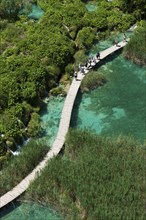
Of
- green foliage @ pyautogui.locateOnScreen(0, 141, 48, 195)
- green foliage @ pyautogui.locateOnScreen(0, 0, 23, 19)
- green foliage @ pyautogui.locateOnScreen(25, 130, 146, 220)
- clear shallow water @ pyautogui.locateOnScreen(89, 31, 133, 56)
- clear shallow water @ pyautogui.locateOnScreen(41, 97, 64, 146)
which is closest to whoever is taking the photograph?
green foliage @ pyautogui.locateOnScreen(25, 130, 146, 220)

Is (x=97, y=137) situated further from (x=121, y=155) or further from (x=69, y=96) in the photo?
(x=69, y=96)

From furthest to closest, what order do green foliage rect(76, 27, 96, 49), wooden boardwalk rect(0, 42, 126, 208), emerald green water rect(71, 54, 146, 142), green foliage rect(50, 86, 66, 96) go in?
green foliage rect(76, 27, 96, 49)
green foliage rect(50, 86, 66, 96)
emerald green water rect(71, 54, 146, 142)
wooden boardwalk rect(0, 42, 126, 208)

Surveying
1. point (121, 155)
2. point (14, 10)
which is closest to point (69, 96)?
point (121, 155)

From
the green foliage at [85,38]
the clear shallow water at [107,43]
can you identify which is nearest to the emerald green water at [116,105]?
the clear shallow water at [107,43]

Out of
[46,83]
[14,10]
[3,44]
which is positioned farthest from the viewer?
[14,10]

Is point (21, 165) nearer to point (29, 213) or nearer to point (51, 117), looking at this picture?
point (29, 213)

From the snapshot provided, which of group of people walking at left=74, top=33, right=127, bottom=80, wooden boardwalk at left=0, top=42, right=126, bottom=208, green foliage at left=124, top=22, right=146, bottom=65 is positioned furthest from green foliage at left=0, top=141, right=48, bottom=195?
green foliage at left=124, top=22, right=146, bottom=65

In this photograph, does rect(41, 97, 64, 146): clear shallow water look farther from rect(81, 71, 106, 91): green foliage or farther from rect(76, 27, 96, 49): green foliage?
rect(76, 27, 96, 49): green foliage
